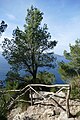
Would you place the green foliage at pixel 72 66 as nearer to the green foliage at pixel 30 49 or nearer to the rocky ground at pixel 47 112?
the green foliage at pixel 30 49

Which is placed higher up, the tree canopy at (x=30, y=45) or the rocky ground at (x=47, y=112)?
the tree canopy at (x=30, y=45)

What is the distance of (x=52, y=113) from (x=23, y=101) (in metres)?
3.05

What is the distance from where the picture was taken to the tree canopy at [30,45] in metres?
23.6

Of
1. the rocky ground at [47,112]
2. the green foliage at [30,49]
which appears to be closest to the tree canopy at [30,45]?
the green foliage at [30,49]

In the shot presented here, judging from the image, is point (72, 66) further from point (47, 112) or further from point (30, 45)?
point (47, 112)

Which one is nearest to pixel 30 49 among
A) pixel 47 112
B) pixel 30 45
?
pixel 30 45

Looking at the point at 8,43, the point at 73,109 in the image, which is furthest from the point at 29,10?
the point at 73,109

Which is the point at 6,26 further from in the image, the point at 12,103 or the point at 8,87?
the point at 12,103

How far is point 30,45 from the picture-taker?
23812 mm

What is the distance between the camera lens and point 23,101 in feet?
45.0

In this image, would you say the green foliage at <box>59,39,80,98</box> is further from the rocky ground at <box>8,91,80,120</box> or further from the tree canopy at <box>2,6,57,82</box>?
the rocky ground at <box>8,91,80,120</box>

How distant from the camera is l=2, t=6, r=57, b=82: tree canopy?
23.6m

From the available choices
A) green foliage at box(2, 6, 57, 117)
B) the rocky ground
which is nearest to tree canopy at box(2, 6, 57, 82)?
green foliage at box(2, 6, 57, 117)

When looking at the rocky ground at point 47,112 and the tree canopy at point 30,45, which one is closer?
the rocky ground at point 47,112
